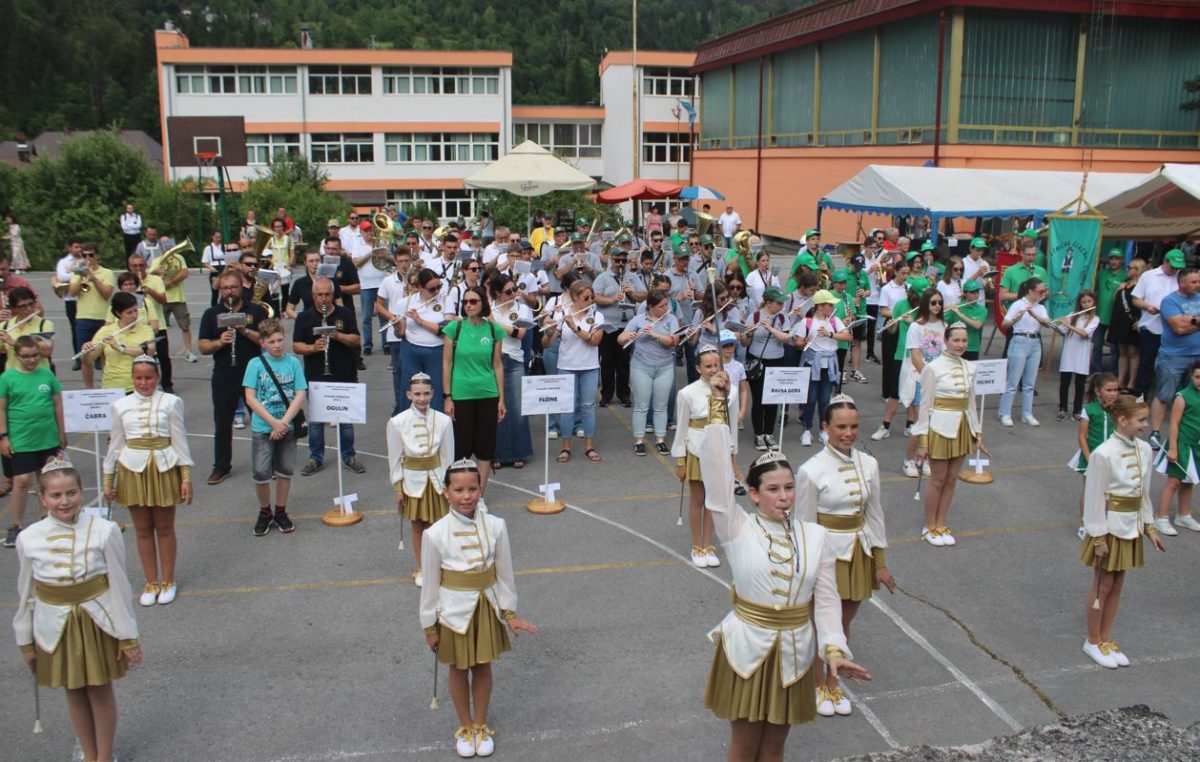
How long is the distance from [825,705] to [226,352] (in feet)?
22.3

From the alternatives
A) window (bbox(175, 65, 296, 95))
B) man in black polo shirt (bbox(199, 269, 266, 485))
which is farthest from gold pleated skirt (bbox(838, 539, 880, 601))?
window (bbox(175, 65, 296, 95))

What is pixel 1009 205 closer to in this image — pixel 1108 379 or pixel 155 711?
pixel 1108 379

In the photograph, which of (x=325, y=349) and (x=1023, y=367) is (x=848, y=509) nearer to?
(x=325, y=349)

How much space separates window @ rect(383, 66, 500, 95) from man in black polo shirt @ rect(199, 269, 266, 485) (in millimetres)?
49362

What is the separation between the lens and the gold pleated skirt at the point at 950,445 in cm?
781

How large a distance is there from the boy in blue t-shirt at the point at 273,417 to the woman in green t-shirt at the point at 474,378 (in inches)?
51.5

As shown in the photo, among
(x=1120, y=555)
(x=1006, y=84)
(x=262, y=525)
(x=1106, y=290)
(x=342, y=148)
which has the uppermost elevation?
(x=342, y=148)

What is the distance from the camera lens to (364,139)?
56188 millimetres

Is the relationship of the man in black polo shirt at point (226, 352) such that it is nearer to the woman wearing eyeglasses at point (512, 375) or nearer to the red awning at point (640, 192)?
the woman wearing eyeglasses at point (512, 375)

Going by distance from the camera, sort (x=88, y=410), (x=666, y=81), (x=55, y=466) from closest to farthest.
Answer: (x=55, y=466) < (x=88, y=410) < (x=666, y=81)

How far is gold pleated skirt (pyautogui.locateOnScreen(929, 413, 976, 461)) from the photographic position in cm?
781

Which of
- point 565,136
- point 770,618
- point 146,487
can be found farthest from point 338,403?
point 565,136

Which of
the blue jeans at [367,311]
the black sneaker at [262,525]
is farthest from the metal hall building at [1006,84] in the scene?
the black sneaker at [262,525]

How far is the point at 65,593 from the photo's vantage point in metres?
4.73
